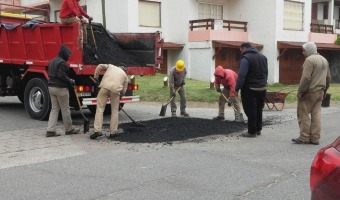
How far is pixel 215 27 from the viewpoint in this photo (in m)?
24.8

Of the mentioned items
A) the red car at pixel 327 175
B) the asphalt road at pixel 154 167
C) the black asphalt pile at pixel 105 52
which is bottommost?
the asphalt road at pixel 154 167

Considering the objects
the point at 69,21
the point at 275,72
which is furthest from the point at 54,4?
the point at 69,21

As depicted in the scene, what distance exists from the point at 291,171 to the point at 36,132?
5434 mm

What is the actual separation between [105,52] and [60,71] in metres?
2.15

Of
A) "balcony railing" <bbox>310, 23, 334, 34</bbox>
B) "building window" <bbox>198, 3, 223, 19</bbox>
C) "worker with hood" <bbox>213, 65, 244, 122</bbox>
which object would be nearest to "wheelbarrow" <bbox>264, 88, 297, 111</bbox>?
"worker with hood" <bbox>213, 65, 244, 122</bbox>

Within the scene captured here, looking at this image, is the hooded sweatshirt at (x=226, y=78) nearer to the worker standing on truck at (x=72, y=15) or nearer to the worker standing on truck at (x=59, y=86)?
the worker standing on truck at (x=72, y=15)

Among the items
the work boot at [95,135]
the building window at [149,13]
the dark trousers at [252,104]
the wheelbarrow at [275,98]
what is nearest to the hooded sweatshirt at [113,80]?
the work boot at [95,135]

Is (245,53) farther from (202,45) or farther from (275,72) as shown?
(275,72)

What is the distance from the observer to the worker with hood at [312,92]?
7.79m

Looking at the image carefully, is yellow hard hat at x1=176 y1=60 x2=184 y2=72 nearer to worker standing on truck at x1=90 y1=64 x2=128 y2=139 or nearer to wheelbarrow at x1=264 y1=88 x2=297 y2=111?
worker standing on truck at x1=90 y1=64 x2=128 y2=139

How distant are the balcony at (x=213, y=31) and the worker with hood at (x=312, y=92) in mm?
16899

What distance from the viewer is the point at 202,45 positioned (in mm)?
25031

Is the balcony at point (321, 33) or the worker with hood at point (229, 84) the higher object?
the balcony at point (321, 33)

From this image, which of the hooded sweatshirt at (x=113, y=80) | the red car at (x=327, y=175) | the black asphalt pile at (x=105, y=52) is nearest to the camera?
the red car at (x=327, y=175)
